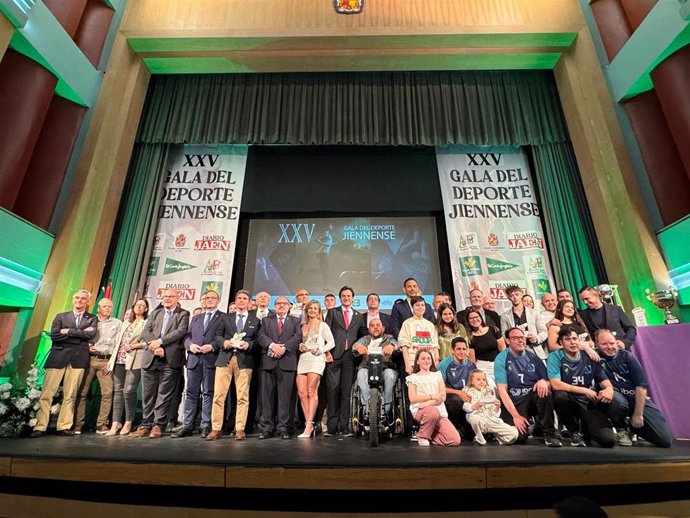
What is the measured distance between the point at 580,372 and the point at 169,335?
3511 mm

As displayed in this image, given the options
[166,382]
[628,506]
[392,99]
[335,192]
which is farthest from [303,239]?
[628,506]

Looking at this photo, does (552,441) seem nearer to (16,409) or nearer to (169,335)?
(169,335)

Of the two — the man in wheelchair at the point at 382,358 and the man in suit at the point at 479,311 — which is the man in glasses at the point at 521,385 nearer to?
the man in suit at the point at 479,311

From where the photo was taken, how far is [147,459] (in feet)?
6.73

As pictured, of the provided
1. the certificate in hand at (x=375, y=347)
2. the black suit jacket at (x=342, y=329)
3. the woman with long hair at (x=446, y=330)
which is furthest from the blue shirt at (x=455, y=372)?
the black suit jacket at (x=342, y=329)

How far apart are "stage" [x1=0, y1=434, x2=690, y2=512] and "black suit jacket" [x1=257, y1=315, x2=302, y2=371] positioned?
1186 mm

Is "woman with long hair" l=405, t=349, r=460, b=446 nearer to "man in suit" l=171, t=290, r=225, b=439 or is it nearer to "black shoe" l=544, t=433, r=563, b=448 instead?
"black shoe" l=544, t=433, r=563, b=448

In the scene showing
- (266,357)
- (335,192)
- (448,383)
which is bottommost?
(448,383)

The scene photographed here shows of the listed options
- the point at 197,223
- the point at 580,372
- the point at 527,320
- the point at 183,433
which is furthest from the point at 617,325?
the point at 197,223

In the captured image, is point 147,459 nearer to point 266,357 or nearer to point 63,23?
point 266,357

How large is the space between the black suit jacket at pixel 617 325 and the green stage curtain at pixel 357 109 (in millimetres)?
3259

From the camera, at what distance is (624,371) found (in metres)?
2.90

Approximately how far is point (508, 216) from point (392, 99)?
8.72 ft

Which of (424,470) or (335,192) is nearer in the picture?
(424,470)
